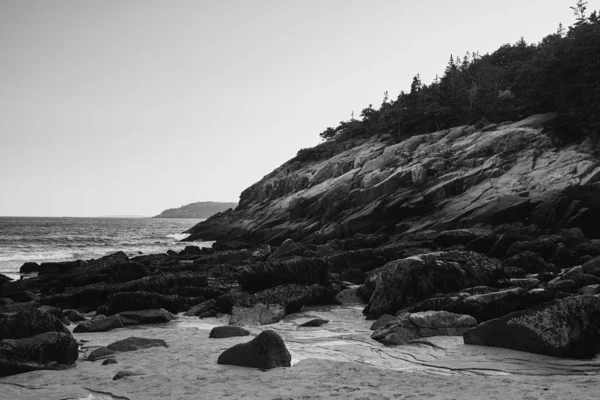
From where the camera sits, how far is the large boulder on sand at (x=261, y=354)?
22.8ft

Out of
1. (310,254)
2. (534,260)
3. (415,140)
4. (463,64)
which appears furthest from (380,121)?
(534,260)

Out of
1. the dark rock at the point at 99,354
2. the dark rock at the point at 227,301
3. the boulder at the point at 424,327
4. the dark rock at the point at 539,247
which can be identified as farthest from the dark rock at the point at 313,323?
the dark rock at the point at 539,247

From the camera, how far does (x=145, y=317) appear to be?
39.2 feet

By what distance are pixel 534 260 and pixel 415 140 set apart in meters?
31.4

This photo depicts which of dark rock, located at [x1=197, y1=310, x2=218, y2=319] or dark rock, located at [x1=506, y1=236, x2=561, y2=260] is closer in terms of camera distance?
dark rock, located at [x1=197, y1=310, x2=218, y2=319]

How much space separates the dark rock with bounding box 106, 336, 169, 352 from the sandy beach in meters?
0.29

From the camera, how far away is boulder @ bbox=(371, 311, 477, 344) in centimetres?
848

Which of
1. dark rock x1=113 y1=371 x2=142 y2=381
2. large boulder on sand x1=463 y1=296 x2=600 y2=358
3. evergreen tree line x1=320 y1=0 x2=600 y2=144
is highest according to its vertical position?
evergreen tree line x1=320 y1=0 x2=600 y2=144

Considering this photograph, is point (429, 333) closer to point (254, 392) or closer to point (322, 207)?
point (254, 392)

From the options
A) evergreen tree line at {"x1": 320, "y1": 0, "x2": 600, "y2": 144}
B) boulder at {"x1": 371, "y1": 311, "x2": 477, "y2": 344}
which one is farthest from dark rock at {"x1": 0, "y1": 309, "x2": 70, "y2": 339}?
evergreen tree line at {"x1": 320, "y1": 0, "x2": 600, "y2": 144}

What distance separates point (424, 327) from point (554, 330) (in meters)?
2.26

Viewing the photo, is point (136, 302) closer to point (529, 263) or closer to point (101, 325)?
point (101, 325)

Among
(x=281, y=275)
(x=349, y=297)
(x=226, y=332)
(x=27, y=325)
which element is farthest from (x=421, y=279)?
(x=27, y=325)

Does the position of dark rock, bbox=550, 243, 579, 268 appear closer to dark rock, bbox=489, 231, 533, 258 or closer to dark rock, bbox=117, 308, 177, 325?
dark rock, bbox=489, 231, 533, 258
